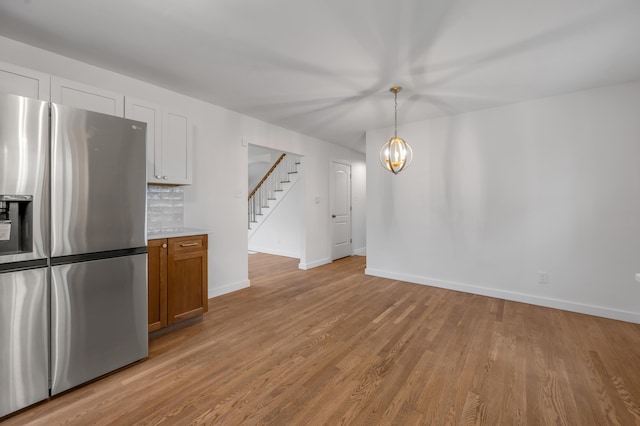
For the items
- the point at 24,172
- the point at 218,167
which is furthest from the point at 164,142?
the point at 24,172

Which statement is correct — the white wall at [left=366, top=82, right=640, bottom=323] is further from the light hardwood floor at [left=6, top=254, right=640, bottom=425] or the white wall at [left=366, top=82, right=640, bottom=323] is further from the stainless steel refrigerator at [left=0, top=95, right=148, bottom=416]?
the stainless steel refrigerator at [left=0, top=95, right=148, bottom=416]

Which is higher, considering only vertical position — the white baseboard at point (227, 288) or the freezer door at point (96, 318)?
the freezer door at point (96, 318)

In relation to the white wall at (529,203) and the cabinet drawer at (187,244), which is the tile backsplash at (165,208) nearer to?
the cabinet drawer at (187,244)

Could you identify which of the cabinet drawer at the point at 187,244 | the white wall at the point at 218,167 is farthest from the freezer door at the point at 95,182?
the white wall at the point at 218,167

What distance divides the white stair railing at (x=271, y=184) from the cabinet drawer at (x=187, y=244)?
12.5 feet

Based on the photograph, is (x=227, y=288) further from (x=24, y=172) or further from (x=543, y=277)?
(x=543, y=277)

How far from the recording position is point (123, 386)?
75.9 inches

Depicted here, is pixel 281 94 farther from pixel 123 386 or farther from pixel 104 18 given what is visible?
pixel 123 386

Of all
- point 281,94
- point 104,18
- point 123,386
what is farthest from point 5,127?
point 281,94

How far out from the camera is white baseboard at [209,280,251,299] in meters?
3.69

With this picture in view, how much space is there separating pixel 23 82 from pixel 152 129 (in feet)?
2.99

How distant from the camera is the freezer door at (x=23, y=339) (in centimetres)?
161

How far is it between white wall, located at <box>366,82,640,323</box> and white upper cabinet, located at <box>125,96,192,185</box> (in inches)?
122

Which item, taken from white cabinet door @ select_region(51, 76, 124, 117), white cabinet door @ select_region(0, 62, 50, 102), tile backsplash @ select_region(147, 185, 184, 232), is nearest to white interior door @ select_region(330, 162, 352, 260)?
tile backsplash @ select_region(147, 185, 184, 232)
